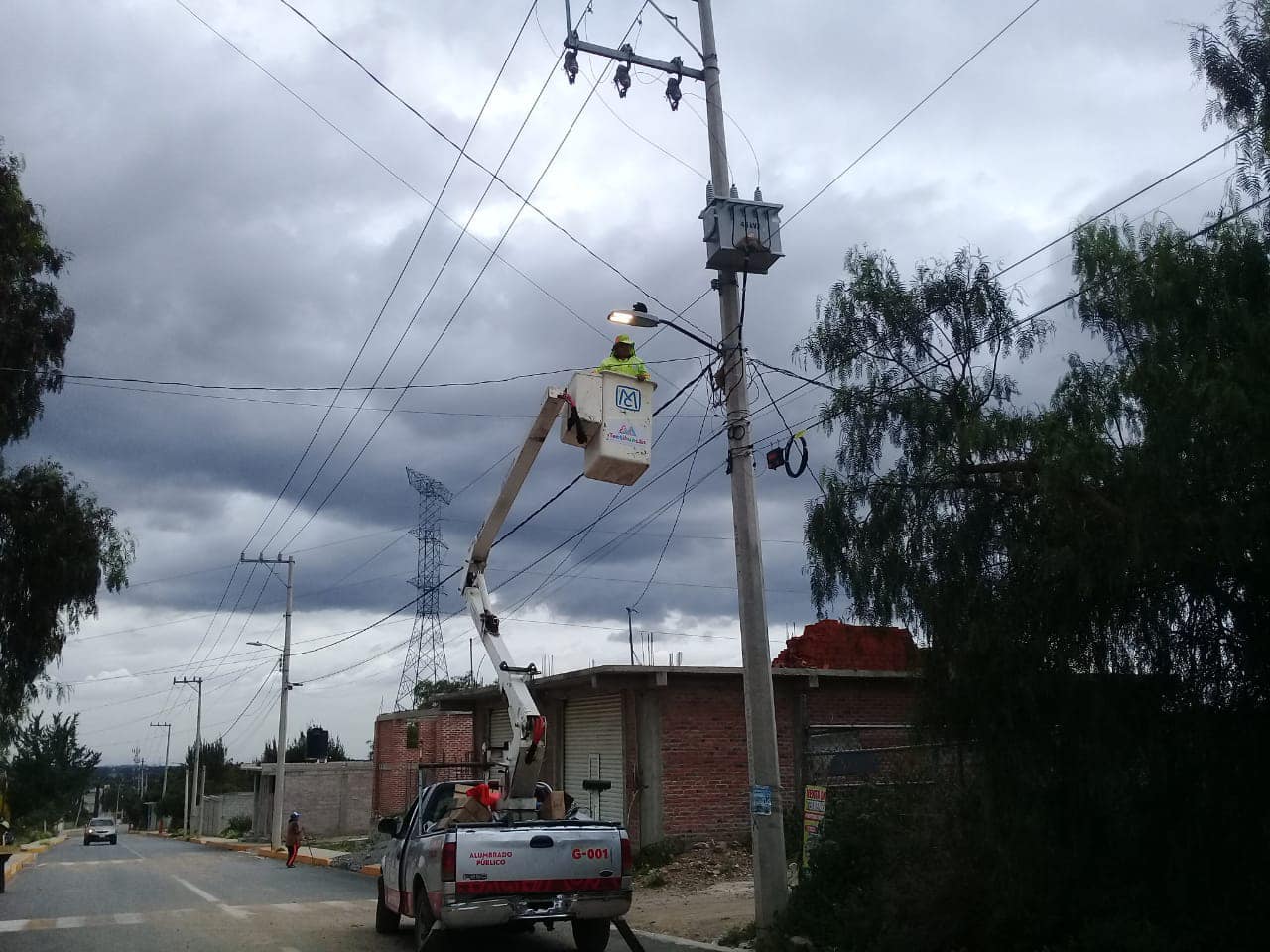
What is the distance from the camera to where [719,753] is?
21625mm

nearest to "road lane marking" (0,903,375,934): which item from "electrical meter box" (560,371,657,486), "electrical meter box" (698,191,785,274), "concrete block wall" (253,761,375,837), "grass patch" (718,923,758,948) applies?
"grass patch" (718,923,758,948)

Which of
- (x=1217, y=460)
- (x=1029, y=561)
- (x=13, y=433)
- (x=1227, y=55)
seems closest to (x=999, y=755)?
(x=1029, y=561)

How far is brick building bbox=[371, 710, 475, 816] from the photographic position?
36.7 m

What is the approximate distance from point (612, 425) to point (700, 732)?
37.8 feet

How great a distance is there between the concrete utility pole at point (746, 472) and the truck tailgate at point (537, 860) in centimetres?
151

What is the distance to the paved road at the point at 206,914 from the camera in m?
12.8

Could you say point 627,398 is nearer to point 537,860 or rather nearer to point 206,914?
point 537,860

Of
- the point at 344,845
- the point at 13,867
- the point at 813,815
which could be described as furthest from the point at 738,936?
the point at 344,845

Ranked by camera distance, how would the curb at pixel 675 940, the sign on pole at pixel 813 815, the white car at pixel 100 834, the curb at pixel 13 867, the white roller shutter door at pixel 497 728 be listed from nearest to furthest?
the curb at pixel 675 940, the sign on pole at pixel 813 815, the curb at pixel 13 867, the white roller shutter door at pixel 497 728, the white car at pixel 100 834

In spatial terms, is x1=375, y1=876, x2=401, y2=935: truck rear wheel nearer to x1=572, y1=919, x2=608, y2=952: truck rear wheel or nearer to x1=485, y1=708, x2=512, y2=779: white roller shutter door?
x1=572, y1=919, x2=608, y2=952: truck rear wheel

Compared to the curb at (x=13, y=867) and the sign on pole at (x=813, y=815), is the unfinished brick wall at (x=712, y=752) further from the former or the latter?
the curb at (x=13, y=867)

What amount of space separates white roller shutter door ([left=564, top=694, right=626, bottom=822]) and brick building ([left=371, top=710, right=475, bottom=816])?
38.5ft

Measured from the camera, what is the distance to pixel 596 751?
23.4 metres

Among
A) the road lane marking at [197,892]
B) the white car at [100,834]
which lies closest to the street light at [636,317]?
the road lane marking at [197,892]
